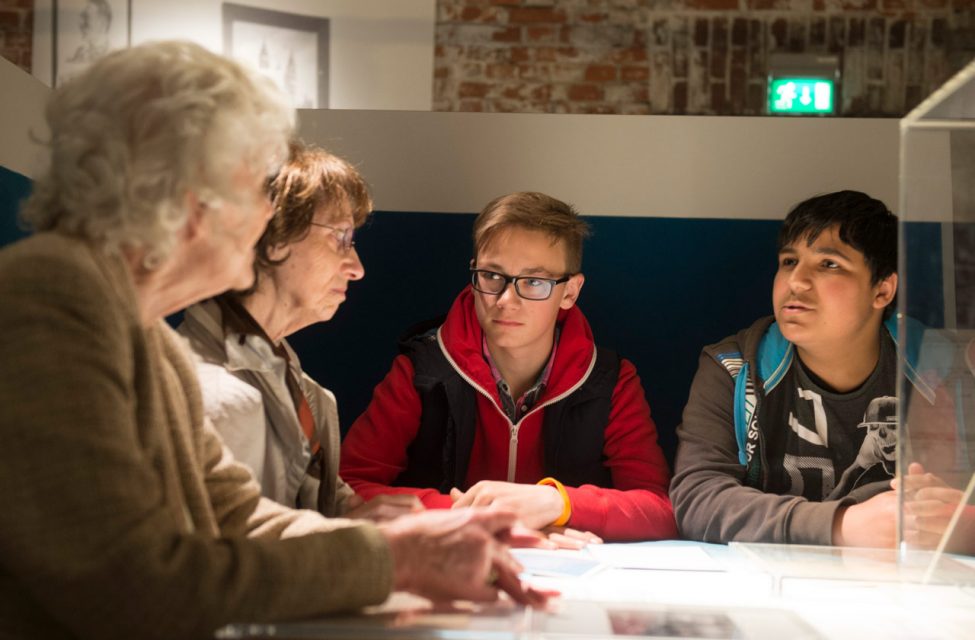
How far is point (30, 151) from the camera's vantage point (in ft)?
8.23

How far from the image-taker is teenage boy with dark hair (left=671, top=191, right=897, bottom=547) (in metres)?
2.46

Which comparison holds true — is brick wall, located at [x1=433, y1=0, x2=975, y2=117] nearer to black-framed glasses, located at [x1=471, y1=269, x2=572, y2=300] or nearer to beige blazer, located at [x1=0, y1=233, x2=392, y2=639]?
black-framed glasses, located at [x1=471, y1=269, x2=572, y2=300]

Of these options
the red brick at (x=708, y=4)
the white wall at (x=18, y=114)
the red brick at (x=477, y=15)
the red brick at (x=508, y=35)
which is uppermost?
the red brick at (x=708, y=4)

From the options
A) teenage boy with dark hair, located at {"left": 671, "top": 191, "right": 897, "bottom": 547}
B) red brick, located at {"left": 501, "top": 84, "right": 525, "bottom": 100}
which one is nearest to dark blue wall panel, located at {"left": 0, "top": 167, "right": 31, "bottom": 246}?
teenage boy with dark hair, located at {"left": 671, "top": 191, "right": 897, "bottom": 547}

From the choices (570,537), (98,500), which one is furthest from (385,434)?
(98,500)

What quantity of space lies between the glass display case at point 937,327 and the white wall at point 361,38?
2877mm

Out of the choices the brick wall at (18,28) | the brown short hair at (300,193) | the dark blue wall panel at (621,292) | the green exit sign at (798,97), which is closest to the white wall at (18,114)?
the brown short hair at (300,193)

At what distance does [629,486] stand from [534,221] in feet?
2.32

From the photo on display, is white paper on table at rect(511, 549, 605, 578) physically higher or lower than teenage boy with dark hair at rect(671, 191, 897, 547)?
lower

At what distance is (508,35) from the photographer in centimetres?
461

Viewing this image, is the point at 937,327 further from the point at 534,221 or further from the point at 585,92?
the point at 585,92

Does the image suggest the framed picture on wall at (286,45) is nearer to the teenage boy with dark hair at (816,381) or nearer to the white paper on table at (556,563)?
the teenage boy with dark hair at (816,381)

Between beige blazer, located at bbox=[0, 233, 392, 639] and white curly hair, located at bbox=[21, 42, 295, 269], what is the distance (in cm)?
5

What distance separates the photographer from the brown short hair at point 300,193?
2.00 meters
